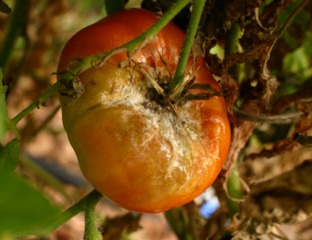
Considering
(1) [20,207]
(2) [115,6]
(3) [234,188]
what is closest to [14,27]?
(2) [115,6]

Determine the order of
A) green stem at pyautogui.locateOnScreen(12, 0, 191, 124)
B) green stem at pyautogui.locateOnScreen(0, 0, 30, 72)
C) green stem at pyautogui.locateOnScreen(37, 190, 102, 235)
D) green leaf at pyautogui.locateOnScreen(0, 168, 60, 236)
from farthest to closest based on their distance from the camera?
green stem at pyautogui.locateOnScreen(0, 0, 30, 72) → green stem at pyautogui.locateOnScreen(37, 190, 102, 235) → green stem at pyautogui.locateOnScreen(12, 0, 191, 124) → green leaf at pyautogui.locateOnScreen(0, 168, 60, 236)

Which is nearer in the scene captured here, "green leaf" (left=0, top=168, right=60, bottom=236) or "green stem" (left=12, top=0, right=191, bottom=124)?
"green leaf" (left=0, top=168, right=60, bottom=236)

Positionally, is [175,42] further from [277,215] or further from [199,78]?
[277,215]

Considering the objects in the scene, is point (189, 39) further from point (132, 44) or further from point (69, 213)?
point (69, 213)

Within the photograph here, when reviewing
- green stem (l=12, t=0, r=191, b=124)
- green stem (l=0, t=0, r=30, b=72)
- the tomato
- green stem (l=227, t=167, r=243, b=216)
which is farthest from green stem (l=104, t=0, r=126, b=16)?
green stem (l=0, t=0, r=30, b=72)

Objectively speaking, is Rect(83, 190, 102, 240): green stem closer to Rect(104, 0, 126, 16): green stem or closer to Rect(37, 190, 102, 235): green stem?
Rect(37, 190, 102, 235): green stem

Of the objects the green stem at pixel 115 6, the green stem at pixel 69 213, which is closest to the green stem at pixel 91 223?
the green stem at pixel 69 213

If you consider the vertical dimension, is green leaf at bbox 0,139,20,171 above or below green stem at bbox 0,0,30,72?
above
